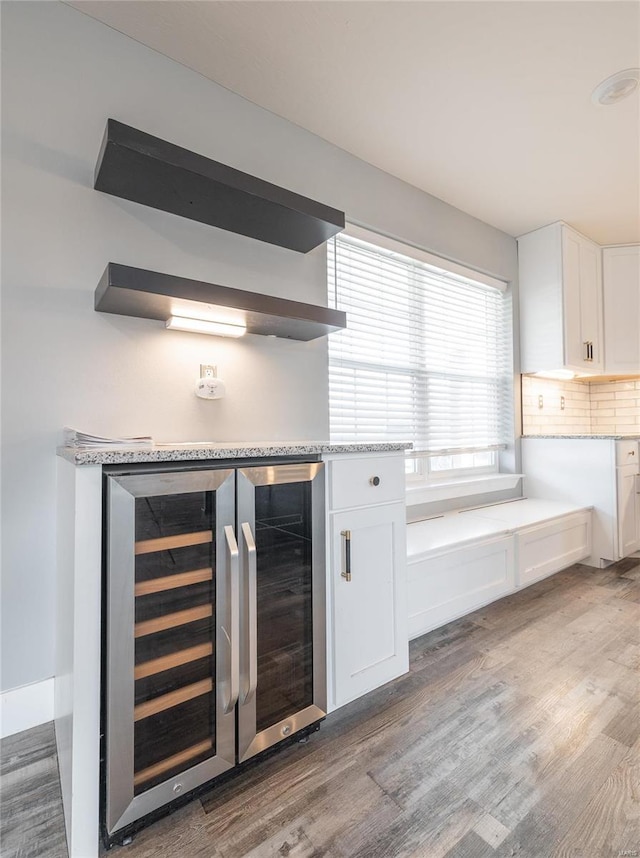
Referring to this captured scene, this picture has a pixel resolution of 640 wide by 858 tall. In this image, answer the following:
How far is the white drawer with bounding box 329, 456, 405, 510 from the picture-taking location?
155 centimetres

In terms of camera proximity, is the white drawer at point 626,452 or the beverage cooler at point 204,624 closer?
the beverage cooler at point 204,624

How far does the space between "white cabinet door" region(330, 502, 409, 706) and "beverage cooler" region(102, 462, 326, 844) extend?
79mm

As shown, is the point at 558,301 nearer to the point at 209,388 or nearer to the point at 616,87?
the point at 616,87

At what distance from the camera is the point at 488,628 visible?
231cm

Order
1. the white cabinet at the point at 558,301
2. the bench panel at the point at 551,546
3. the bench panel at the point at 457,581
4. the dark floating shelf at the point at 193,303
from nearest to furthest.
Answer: the dark floating shelf at the point at 193,303
the bench panel at the point at 457,581
the bench panel at the point at 551,546
the white cabinet at the point at 558,301

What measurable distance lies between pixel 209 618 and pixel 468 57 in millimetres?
2538

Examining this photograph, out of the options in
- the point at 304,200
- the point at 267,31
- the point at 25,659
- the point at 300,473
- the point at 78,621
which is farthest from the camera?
the point at 304,200

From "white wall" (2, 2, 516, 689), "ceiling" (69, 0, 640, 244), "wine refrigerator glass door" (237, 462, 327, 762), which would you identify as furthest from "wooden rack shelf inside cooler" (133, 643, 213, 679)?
"ceiling" (69, 0, 640, 244)

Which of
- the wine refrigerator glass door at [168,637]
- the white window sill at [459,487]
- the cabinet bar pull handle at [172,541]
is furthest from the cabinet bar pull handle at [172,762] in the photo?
the white window sill at [459,487]

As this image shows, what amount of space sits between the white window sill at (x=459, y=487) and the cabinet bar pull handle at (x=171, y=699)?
1818 mm

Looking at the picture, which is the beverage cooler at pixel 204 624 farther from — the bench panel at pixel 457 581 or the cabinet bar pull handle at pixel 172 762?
the bench panel at pixel 457 581

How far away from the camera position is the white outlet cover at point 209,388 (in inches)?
75.5

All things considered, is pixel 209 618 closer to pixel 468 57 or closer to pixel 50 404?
pixel 50 404

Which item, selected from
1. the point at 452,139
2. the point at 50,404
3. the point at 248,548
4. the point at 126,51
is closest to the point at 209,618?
the point at 248,548
